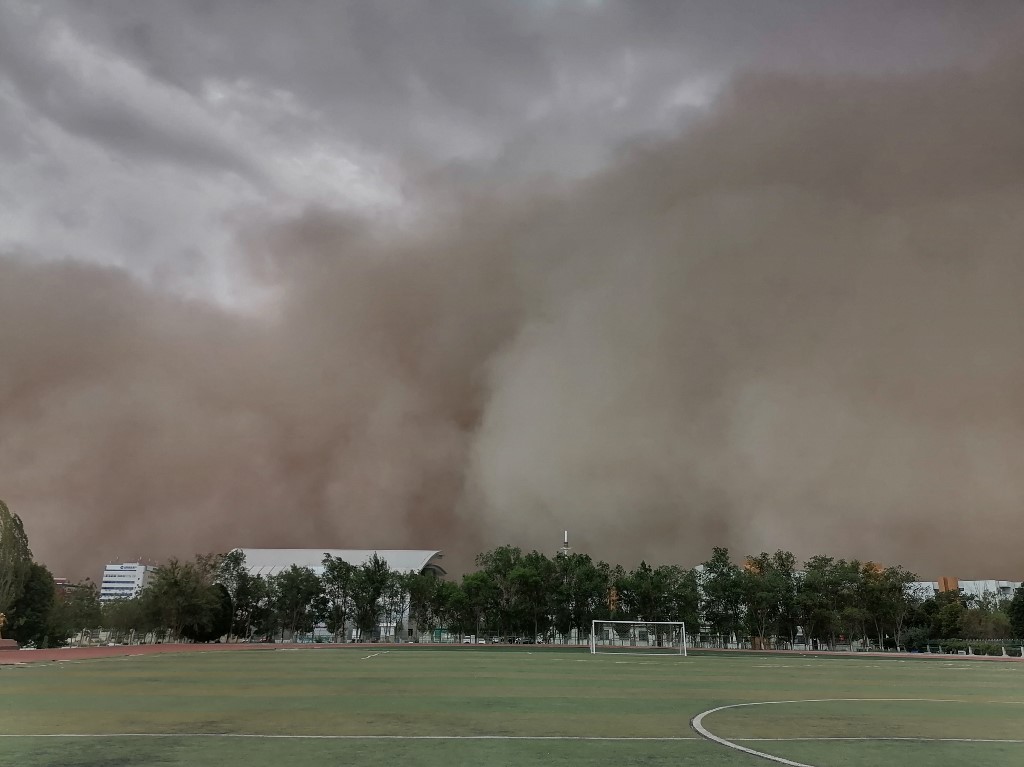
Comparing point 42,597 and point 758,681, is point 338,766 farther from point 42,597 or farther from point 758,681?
point 42,597

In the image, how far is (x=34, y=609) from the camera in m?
70.9

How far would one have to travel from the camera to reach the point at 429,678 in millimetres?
25016

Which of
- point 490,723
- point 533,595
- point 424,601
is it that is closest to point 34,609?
point 424,601

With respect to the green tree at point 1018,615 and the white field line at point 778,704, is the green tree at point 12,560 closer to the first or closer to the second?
the white field line at point 778,704

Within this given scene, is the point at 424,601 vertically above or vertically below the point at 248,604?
above

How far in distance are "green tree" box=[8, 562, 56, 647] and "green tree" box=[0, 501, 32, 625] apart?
784 mm

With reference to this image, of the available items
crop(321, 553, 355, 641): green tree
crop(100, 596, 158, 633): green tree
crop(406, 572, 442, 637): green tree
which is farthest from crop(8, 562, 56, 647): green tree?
crop(406, 572, 442, 637): green tree

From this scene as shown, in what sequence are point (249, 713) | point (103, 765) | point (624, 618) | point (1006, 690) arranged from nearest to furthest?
point (103, 765) < point (249, 713) < point (1006, 690) < point (624, 618)

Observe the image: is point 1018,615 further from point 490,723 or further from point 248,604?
point 248,604

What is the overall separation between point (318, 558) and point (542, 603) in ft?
238

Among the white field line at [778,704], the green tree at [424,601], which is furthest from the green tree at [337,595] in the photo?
the white field line at [778,704]

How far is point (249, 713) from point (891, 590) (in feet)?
271

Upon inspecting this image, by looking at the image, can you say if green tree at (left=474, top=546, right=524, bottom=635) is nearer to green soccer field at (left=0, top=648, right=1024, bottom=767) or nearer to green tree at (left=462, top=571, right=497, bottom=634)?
green tree at (left=462, top=571, right=497, bottom=634)

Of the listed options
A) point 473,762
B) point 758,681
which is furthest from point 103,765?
point 758,681
